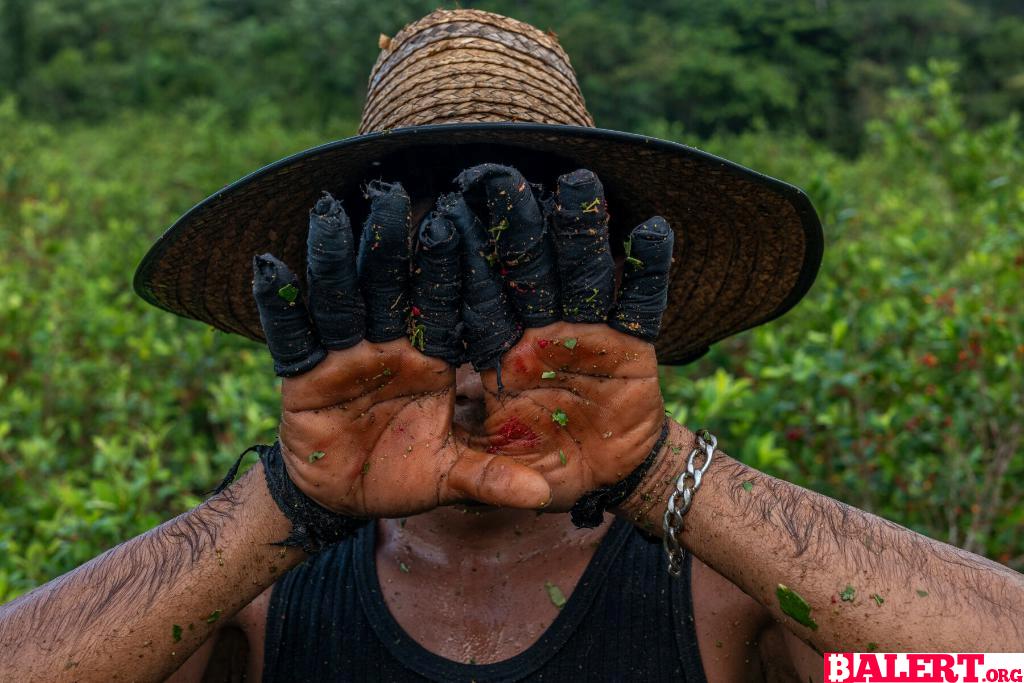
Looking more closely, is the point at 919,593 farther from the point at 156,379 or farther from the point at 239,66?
the point at 239,66

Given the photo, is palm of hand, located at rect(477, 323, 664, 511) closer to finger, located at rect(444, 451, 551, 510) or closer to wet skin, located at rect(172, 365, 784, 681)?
finger, located at rect(444, 451, 551, 510)

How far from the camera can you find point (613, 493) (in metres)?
1.31

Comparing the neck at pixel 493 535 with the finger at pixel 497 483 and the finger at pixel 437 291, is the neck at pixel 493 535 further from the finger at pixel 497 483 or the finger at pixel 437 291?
the finger at pixel 437 291

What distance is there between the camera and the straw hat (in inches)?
54.7

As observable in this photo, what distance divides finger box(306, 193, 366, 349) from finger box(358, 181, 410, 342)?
0.02 metres

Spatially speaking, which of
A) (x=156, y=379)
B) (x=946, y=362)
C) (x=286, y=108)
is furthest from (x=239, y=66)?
(x=946, y=362)

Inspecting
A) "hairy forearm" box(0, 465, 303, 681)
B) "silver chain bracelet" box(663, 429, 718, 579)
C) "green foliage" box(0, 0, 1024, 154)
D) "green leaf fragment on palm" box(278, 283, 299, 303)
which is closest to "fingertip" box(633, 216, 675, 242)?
"silver chain bracelet" box(663, 429, 718, 579)

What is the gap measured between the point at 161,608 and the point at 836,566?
3.46 ft

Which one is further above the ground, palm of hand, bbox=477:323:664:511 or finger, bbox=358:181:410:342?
finger, bbox=358:181:410:342

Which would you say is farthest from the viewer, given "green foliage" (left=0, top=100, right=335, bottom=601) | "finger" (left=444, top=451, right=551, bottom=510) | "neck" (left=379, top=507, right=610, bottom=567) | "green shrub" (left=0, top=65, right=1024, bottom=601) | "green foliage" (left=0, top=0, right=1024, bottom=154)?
"green foliage" (left=0, top=0, right=1024, bottom=154)

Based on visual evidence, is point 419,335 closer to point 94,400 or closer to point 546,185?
point 546,185

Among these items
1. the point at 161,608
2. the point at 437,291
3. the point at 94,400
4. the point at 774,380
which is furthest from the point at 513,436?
the point at 94,400

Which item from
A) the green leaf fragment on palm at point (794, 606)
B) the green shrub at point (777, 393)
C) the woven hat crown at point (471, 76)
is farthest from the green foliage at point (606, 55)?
the green leaf fragment on palm at point (794, 606)

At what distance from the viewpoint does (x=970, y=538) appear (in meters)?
2.48
